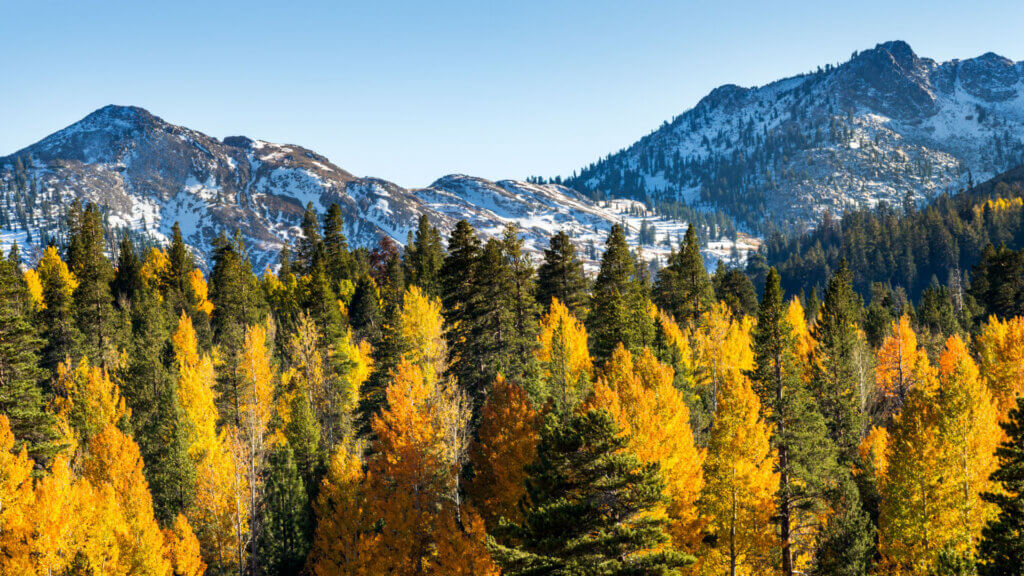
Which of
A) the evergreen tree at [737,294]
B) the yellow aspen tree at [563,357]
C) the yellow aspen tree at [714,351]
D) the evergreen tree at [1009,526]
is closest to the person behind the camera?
the evergreen tree at [1009,526]

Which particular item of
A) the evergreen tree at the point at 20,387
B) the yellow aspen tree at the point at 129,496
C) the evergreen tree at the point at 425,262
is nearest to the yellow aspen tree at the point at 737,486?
the yellow aspen tree at the point at 129,496

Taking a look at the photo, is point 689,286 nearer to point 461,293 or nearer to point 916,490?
point 461,293

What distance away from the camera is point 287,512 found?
4416 centimetres

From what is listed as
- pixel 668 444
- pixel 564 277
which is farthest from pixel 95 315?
pixel 668 444

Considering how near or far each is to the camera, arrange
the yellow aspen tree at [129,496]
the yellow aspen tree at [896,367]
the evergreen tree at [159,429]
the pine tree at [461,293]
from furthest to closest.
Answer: the yellow aspen tree at [896,367] < the evergreen tree at [159,429] < the pine tree at [461,293] < the yellow aspen tree at [129,496]

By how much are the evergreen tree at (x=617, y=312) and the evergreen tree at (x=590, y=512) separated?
20.6 m

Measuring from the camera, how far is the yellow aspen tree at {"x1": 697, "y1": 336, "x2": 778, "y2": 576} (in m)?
27.5

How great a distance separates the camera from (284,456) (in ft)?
147

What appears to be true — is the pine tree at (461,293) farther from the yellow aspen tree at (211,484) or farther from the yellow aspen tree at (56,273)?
the yellow aspen tree at (56,273)

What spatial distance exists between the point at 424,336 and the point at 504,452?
17.1 metres

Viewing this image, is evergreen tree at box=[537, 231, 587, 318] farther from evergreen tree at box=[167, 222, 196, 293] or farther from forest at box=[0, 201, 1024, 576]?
evergreen tree at box=[167, 222, 196, 293]

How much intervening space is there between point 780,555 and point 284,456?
3382 cm

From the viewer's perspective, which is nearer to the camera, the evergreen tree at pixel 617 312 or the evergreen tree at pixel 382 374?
the evergreen tree at pixel 617 312

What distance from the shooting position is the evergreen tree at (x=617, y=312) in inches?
1612
